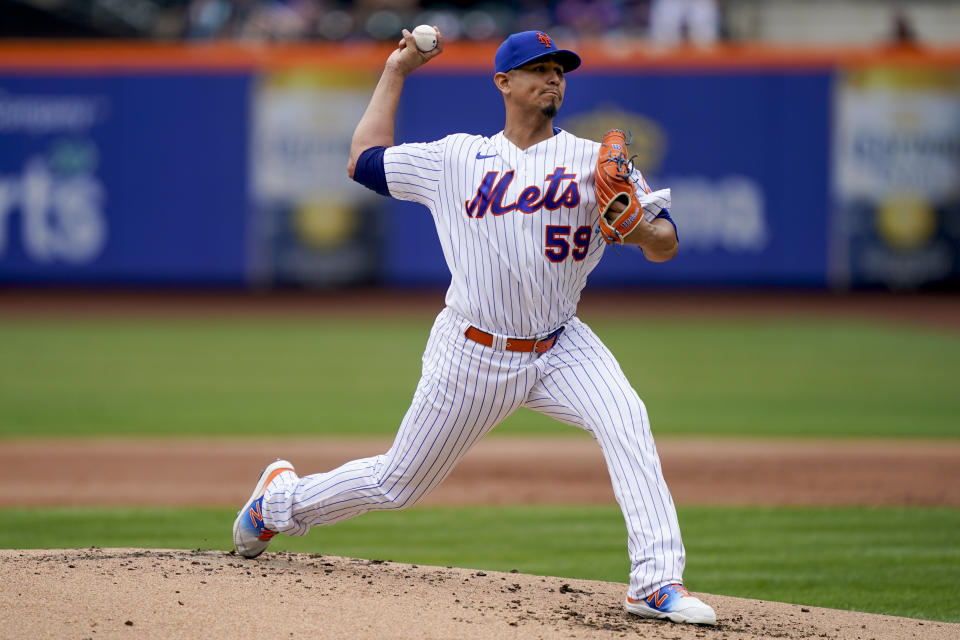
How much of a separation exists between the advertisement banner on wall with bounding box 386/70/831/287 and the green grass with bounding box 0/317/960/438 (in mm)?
1500

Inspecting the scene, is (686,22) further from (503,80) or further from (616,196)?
(616,196)

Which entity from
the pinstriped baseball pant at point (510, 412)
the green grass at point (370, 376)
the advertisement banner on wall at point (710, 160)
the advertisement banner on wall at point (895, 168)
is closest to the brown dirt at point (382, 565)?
the pinstriped baseball pant at point (510, 412)

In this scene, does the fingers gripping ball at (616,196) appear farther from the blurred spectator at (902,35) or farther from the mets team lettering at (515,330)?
the blurred spectator at (902,35)

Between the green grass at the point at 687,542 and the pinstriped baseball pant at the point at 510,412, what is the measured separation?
1.16 metres

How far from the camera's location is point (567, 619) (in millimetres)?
3988

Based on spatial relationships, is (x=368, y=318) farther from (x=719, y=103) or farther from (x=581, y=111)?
(x=719, y=103)

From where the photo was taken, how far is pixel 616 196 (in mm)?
3922

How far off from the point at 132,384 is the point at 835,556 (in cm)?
823

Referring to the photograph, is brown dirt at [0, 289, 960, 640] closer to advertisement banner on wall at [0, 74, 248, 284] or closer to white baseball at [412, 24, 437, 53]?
white baseball at [412, 24, 437, 53]

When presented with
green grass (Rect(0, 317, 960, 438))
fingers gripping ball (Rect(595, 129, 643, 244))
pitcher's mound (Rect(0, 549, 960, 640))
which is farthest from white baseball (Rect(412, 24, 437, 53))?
green grass (Rect(0, 317, 960, 438))

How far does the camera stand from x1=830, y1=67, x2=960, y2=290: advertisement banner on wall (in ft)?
59.4

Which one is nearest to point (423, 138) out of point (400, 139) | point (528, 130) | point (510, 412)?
point (400, 139)

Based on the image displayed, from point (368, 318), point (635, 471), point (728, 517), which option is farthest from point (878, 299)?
point (635, 471)

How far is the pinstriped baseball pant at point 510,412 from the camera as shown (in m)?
4.01
